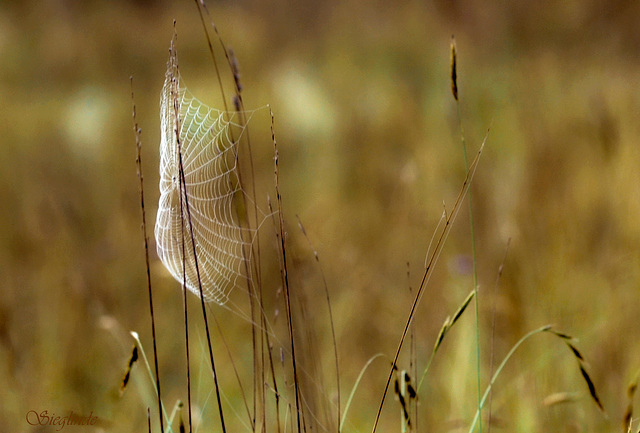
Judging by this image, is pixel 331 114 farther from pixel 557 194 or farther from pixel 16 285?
pixel 16 285

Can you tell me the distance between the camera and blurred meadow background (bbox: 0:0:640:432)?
6.61 feet

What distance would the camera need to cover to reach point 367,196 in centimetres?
343

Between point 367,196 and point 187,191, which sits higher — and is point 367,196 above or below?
below

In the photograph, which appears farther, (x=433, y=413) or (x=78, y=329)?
(x=78, y=329)

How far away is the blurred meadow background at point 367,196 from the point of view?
201 centimetres

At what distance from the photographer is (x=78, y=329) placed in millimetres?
2469

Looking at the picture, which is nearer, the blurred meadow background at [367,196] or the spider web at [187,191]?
the spider web at [187,191]

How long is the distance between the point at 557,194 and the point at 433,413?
1.20 metres

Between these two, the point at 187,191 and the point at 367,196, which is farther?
the point at 367,196

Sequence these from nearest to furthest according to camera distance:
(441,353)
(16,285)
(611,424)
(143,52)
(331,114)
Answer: (611,424) < (441,353) < (16,285) < (331,114) < (143,52)

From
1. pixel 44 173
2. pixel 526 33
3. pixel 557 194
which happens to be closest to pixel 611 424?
pixel 557 194

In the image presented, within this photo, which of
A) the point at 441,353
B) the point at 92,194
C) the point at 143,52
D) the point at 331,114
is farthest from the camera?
the point at 143,52

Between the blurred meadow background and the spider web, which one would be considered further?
the blurred meadow background

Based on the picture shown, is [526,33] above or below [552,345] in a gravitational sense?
above
